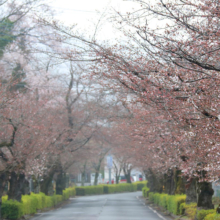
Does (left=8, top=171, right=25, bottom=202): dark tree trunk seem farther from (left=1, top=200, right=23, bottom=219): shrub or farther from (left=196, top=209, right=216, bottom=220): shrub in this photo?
(left=196, top=209, right=216, bottom=220): shrub

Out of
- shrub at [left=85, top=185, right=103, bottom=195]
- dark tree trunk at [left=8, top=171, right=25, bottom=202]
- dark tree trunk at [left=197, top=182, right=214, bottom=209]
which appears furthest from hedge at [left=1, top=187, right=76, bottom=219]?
shrub at [left=85, top=185, right=103, bottom=195]

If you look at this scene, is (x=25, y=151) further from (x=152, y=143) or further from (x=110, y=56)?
(x=110, y=56)

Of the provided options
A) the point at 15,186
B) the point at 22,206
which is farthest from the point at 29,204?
the point at 15,186

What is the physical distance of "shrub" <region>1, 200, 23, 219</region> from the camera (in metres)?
18.9

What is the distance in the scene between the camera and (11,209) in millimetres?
19109

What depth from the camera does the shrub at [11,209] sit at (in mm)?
18922

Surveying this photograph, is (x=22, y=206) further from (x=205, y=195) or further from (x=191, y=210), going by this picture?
(x=205, y=195)

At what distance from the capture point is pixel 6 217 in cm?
1902

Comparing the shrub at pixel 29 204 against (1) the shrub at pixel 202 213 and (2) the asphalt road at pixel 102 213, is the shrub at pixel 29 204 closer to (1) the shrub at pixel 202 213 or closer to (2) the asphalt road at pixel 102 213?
(2) the asphalt road at pixel 102 213

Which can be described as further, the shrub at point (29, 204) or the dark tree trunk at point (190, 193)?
the shrub at point (29, 204)

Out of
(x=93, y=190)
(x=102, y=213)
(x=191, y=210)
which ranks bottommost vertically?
(x=102, y=213)

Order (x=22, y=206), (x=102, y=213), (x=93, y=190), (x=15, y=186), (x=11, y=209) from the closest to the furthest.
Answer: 1. (x=11, y=209)
2. (x=22, y=206)
3. (x=15, y=186)
4. (x=102, y=213)
5. (x=93, y=190)

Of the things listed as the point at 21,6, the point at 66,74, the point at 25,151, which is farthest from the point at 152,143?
the point at 66,74

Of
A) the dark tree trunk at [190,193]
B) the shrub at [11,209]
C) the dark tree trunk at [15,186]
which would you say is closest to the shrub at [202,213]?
the dark tree trunk at [190,193]
